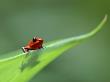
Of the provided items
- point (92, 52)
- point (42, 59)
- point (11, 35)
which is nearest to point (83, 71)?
point (92, 52)

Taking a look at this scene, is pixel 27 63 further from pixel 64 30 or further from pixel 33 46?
pixel 64 30

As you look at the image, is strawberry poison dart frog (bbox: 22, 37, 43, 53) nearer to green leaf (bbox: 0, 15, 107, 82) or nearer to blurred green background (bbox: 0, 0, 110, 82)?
green leaf (bbox: 0, 15, 107, 82)

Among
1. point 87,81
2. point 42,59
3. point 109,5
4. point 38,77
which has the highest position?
point 42,59

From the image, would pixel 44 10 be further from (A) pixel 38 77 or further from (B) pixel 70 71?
(A) pixel 38 77

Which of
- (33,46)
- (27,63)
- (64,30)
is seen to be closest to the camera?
(27,63)

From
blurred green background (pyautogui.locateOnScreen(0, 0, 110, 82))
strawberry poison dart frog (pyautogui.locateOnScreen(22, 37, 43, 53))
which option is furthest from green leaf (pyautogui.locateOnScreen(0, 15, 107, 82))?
blurred green background (pyautogui.locateOnScreen(0, 0, 110, 82))

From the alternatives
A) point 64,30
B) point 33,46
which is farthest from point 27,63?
point 64,30
